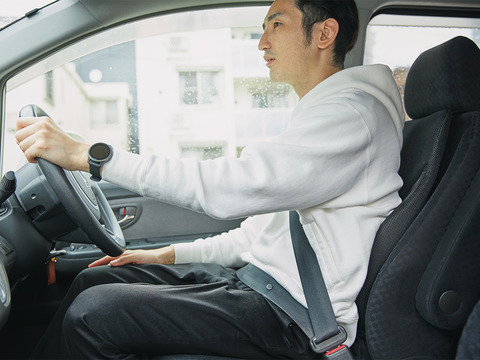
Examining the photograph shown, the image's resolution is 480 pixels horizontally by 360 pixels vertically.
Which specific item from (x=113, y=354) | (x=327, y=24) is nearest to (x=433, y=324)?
(x=113, y=354)

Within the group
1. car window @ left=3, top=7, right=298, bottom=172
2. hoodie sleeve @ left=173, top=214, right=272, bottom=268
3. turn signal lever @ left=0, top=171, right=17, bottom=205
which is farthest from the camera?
car window @ left=3, top=7, right=298, bottom=172

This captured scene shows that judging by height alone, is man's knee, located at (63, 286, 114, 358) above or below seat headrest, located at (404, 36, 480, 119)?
below

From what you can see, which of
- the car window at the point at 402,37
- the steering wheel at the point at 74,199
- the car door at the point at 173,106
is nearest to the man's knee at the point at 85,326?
the steering wheel at the point at 74,199

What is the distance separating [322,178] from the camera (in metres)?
1.04

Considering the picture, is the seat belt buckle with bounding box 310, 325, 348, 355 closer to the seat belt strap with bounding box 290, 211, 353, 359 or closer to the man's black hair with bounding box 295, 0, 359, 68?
the seat belt strap with bounding box 290, 211, 353, 359

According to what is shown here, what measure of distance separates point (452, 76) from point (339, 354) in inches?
27.9

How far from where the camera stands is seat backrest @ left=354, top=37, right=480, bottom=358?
101 cm

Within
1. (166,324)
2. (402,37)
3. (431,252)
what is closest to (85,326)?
(166,324)

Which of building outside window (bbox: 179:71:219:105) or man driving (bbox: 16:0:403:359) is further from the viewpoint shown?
building outside window (bbox: 179:71:219:105)

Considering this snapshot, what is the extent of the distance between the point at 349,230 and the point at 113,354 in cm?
58

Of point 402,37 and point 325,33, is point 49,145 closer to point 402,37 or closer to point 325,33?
point 325,33

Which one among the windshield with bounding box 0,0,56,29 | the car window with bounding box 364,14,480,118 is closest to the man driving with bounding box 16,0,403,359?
the windshield with bounding box 0,0,56,29

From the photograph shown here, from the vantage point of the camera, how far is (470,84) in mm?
1140

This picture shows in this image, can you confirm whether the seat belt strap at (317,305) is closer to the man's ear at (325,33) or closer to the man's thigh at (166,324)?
the man's thigh at (166,324)
